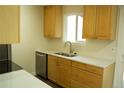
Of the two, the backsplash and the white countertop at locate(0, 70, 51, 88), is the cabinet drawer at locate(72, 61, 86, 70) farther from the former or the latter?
the white countertop at locate(0, 70, 51, 88)

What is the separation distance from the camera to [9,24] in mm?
1214

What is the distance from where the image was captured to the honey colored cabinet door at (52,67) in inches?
147

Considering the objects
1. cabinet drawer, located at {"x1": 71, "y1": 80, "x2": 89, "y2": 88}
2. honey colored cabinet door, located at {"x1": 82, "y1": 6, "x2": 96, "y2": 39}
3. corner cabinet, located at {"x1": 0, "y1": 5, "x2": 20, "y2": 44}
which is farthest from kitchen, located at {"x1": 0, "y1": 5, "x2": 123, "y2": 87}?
corner cabinet, located at {"x1": 0, "y1": 5, "x2": 20, "y2": 44}

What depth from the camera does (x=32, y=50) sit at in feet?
14.3

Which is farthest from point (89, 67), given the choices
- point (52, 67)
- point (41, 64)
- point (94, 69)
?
point (41, 64)

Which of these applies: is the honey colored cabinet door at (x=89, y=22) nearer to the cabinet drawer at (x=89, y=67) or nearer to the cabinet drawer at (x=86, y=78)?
the cabinet drawer at (x=89, y=67)

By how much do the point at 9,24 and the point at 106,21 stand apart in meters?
2.12

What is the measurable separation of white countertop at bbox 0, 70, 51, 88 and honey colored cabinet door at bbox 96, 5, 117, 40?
1.81m

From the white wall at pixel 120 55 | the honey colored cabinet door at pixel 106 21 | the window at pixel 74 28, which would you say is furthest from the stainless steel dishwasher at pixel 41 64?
the white wall at pixel 120 55

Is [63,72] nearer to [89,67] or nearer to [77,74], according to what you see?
[77,74]

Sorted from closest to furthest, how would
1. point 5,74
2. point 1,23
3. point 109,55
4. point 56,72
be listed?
point 1,23, point 5,74, point 109,55, point 56,72
